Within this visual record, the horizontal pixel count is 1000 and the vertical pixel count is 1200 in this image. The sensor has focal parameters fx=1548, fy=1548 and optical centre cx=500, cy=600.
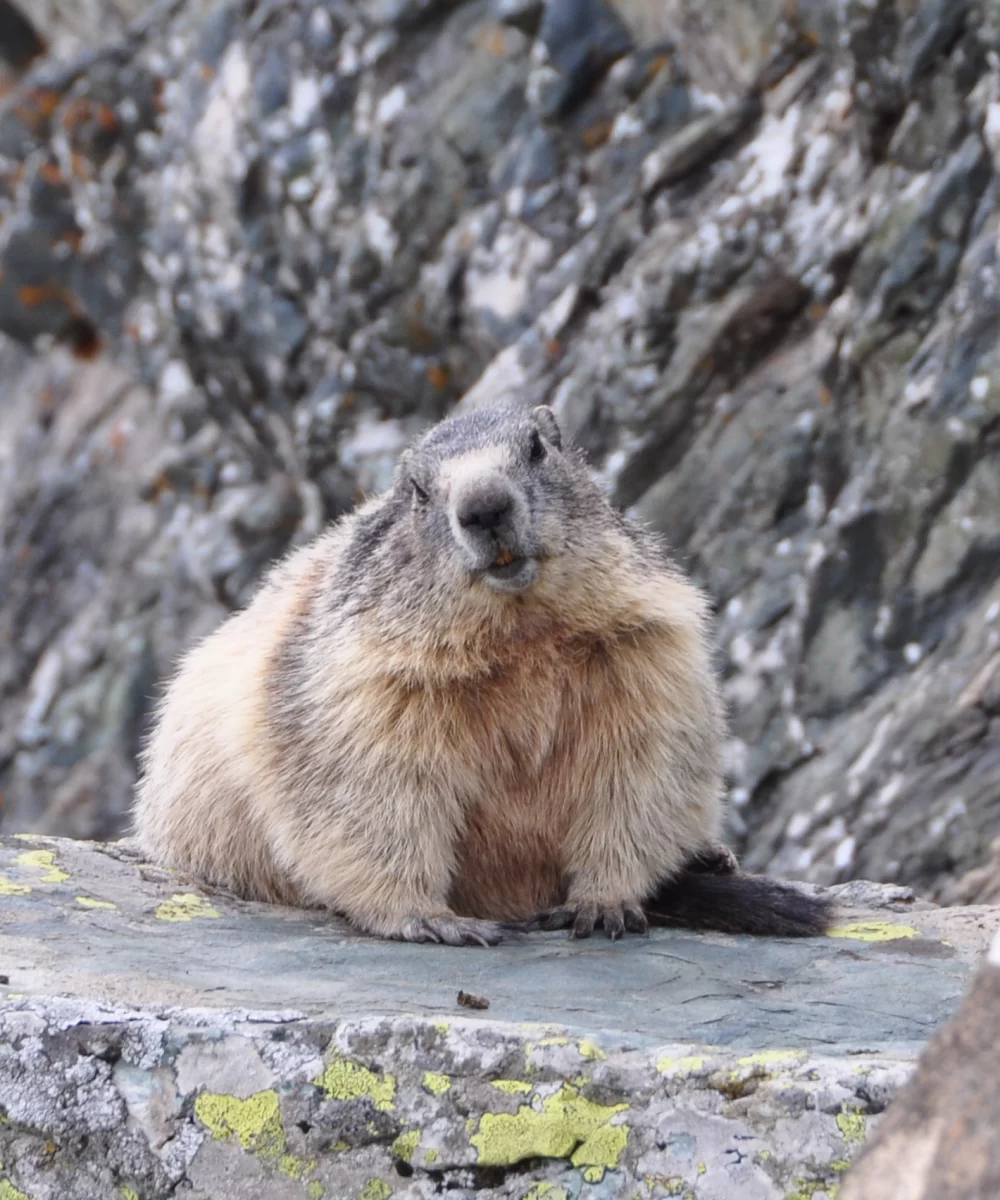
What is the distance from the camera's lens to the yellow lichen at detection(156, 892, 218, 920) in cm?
560

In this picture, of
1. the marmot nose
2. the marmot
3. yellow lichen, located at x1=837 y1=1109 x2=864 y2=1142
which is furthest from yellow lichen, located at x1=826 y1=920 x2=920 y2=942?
yellow lichen, located at x1=837 y1=1109 x2=864 y2=1142

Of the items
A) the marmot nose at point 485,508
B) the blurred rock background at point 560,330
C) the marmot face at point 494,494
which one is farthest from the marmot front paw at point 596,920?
the blurred rock background at point 560,330

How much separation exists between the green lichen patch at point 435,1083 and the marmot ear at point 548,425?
10.1ft

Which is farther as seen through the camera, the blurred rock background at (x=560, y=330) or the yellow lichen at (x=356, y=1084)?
the blurred rock background at (x=560, y=330)

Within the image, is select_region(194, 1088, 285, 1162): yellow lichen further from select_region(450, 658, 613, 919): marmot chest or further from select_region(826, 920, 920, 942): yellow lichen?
select_region(826, 920, 920, 942): yellow lichen

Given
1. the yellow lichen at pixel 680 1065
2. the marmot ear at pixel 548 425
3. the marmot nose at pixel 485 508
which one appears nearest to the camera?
the yellow lichen at pixel 680 1065

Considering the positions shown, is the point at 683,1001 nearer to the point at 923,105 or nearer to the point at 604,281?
the point at 923,105

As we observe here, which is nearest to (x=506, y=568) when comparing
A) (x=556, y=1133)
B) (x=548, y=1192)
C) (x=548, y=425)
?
(x=548, y=425)

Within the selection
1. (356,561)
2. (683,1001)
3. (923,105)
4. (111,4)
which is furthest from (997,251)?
(111,4)

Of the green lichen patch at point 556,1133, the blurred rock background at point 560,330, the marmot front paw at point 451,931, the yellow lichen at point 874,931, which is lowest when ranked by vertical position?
the green lichen patch at point 556,1133

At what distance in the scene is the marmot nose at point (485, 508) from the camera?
5375mm

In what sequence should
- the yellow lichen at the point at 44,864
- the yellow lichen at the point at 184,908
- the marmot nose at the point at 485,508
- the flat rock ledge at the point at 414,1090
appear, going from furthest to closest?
1. the yellow lichen at the point at 44,864
2. the yellow lichen at the point at 184,908
3. the marmot nose at the point at 485,508
4. the flat rock ledge at the point at 414,1090

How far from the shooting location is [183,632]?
51.8 feet

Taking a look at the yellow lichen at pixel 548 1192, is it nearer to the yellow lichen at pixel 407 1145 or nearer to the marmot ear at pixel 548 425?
the yellow lichen at pixel 407 1145
